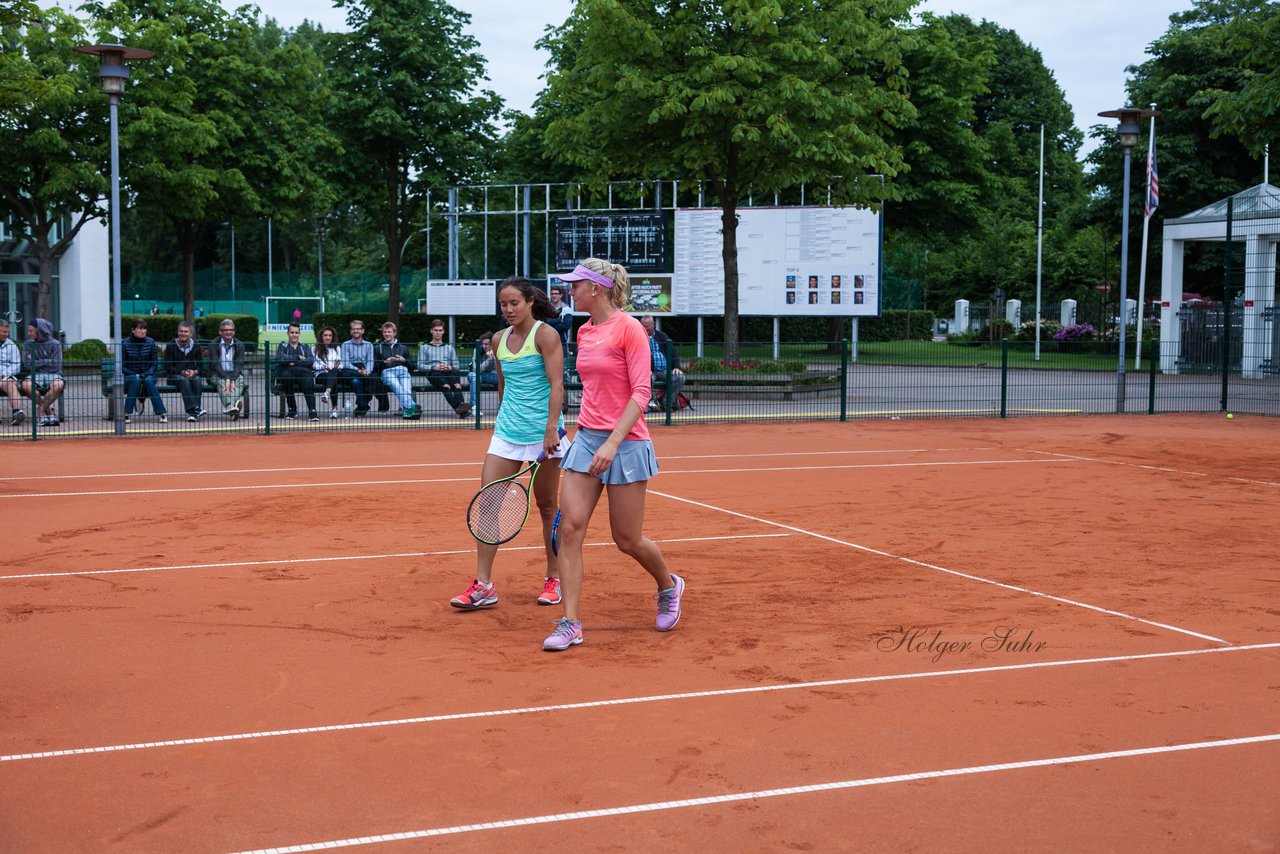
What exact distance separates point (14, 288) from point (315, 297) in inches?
697

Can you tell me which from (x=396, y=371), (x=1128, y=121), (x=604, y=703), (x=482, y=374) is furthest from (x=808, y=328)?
(x=604, y=703)

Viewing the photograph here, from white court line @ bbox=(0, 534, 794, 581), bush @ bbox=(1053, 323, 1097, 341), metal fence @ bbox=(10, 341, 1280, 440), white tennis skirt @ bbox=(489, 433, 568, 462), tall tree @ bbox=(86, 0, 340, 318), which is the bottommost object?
white court line @ bbox=(0, 534, 794, 581)

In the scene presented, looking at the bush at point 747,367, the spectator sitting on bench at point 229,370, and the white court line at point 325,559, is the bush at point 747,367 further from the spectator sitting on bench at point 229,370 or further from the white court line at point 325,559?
the white court line at point 325,559

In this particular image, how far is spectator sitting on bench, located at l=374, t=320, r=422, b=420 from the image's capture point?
2161 cm

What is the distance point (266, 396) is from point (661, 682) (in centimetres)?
1500

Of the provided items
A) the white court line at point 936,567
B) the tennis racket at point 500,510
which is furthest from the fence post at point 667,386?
the tennis racket at point 500,510

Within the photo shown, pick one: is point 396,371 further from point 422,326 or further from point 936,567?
point 422,326

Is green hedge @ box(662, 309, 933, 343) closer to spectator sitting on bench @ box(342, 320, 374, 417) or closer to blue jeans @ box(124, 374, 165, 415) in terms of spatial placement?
spectator sitting on bench @ box(342, 320, 374, 417)

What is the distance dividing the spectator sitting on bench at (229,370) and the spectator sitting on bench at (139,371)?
2.94ft

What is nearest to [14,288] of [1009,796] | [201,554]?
[201,554]

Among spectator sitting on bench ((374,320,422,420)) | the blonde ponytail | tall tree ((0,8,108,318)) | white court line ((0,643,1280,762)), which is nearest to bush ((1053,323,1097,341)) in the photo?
spectator sitting on bench ((374,320,422,420))

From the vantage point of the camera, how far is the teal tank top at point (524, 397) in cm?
777

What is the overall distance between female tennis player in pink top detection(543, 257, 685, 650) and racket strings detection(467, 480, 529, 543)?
0.67 metres

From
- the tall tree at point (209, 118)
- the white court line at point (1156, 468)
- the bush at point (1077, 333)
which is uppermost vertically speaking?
the tall tree at point (209, 118)
